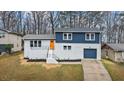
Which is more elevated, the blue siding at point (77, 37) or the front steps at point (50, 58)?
the blue siding at point (77, 37)

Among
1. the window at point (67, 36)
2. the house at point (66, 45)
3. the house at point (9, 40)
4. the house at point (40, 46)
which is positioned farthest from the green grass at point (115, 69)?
the house at point (9, 40)

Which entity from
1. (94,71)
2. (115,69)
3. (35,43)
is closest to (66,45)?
(35,43)

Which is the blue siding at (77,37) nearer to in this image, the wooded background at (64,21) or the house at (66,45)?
the house at (66,45)

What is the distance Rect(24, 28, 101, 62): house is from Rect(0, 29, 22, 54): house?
162 millimetres

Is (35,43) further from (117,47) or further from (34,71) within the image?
(117,47)

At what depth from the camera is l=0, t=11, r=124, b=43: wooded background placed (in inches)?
216

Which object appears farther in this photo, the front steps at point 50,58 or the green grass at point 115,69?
the front steps at point 50,58

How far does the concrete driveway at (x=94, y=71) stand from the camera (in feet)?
18.0

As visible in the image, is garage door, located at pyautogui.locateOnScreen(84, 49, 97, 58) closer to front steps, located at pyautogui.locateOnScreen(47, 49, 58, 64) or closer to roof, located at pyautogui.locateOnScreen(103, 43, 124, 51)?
roof, located at pyautogui.locateOnScreen(103, 43, 124, 51)

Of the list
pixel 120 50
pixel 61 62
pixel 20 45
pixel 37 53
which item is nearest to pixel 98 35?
pixel 120 50

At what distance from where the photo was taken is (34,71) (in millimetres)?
5586

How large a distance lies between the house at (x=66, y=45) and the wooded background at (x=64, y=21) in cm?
14
